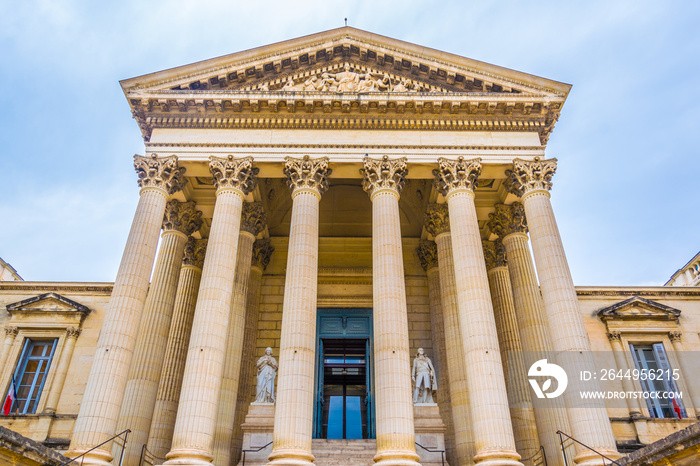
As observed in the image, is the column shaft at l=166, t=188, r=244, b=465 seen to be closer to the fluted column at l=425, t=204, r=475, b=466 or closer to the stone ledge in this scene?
the stone ledge

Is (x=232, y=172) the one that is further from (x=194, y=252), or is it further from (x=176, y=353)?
(x=176, y=353)

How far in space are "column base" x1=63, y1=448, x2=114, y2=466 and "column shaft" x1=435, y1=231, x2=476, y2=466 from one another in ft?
33.8

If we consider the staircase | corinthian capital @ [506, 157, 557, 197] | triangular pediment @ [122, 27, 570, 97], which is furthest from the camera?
triangular pediment @ [122, 27, 570, 97]

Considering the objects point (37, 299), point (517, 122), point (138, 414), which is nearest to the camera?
point (138, 414)

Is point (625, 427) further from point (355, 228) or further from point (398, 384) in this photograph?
point (355, 228)

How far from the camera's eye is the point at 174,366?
20000 millimetres

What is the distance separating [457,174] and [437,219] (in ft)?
10.2

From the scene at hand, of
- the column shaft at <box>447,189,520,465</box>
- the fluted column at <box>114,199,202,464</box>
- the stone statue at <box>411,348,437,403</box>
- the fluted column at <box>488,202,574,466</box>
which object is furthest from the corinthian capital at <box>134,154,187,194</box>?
the fluted column at <box>488,202,574,466</box>

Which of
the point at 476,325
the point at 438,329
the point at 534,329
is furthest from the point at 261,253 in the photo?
the point at 534,329

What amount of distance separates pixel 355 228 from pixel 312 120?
7.36 meters

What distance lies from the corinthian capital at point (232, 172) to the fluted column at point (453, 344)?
304 inches

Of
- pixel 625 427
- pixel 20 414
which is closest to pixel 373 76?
pixel 625 427

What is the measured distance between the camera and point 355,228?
84.6 ft

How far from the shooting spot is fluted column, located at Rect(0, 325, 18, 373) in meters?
21.9
